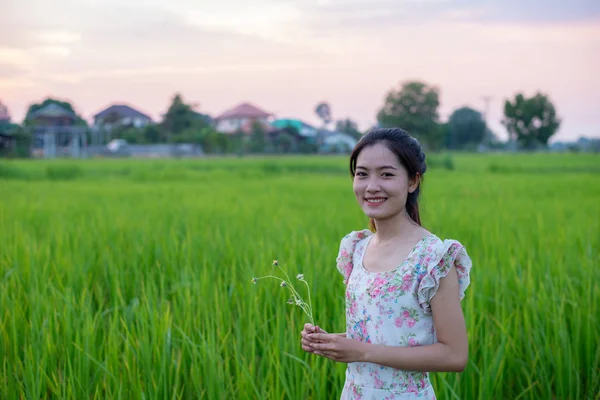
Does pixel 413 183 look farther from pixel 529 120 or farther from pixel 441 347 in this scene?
pixel 529 120

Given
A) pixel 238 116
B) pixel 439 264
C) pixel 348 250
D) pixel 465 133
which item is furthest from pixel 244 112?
pixel 439 264

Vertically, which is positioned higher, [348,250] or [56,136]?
[56,136]

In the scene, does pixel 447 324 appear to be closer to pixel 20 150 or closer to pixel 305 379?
pixel 305 379

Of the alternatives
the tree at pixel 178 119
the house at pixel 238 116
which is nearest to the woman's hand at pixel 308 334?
the tree at pixel 178 119

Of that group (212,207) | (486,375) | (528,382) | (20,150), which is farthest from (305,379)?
(20,150)

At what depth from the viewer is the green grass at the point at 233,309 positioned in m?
1.88

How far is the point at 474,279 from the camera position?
288 cm

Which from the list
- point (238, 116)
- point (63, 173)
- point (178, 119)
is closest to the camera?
point (63, 173)

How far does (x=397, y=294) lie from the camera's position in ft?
3.94

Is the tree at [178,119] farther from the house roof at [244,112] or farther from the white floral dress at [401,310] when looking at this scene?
the white floral dress at [401,310]

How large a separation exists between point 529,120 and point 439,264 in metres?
66.4

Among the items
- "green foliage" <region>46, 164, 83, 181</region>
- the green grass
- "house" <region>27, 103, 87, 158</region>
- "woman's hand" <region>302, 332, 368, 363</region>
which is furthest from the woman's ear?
"house" <region>27, 103, 87, 158</region>

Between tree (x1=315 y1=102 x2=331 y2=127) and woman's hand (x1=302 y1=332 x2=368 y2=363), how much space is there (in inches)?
2438

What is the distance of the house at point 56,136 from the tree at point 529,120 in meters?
43.0
